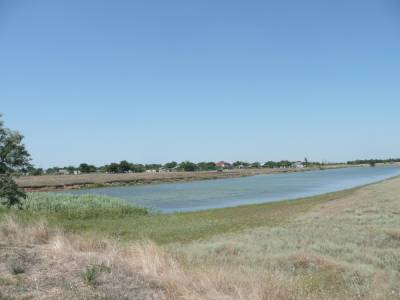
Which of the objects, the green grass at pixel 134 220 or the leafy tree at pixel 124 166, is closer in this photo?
the green grass at pixel 134 220

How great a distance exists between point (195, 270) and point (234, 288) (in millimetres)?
1528

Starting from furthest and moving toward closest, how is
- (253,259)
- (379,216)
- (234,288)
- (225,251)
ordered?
(379,216) < (225,251) < (253,259) < (234,288)

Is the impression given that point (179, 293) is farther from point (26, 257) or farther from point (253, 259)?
point (253, 259)

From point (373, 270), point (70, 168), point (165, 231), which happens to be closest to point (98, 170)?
point (70, 168)

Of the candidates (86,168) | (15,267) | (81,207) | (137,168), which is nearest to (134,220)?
(81,207)

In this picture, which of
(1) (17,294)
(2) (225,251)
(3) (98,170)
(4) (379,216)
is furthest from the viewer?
(3) (98,170)

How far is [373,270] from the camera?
10.8 meters

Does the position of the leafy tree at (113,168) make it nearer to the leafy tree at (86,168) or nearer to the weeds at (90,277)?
the leafy tree at (86,168)

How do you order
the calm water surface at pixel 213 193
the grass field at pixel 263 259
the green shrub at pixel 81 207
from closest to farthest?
the grass field at pixel 263 259 → the green shrub at pixel 81 207 → the calm water surface at pixel 213 193

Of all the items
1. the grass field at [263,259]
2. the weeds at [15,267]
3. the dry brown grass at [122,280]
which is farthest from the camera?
the weeds at [15,267]

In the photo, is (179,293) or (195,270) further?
(195,270)

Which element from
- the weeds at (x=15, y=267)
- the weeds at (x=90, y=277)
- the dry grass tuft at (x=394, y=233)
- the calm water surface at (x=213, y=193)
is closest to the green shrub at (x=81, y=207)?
the calm water surface at (x=213, y=193)

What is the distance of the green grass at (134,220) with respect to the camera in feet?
67.5

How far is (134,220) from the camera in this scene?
27.2m
